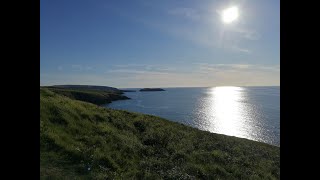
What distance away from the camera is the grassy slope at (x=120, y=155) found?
574 inches

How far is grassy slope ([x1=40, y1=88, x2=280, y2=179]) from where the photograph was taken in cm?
1457

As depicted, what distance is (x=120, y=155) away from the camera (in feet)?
58.8

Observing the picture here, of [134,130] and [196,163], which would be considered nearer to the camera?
[196,163]
